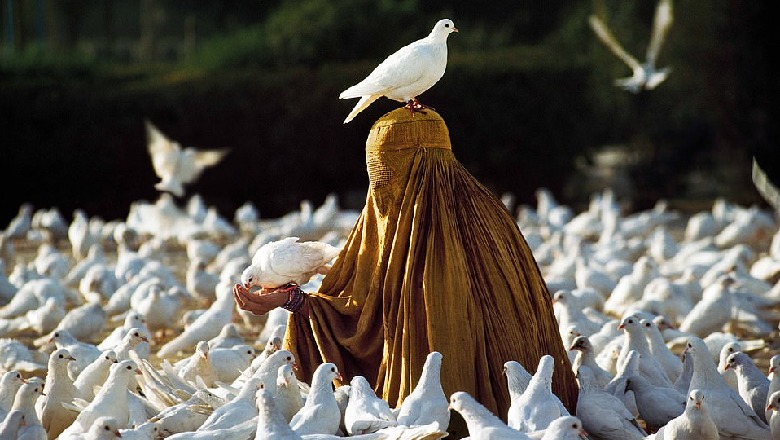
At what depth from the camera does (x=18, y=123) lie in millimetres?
23000

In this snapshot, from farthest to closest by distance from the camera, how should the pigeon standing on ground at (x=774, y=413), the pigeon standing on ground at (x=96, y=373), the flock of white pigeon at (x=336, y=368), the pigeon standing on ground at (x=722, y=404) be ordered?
the pigeon standing on ground at (x=96, y=373), the pigeon standing on ground at (x=722, y=404), the pigeon standing on ground at (x=774, y=413), the flock of white pigeon at (x=336, y=368)

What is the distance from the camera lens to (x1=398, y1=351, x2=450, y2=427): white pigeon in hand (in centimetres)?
646

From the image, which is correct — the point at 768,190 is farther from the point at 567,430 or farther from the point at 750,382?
the point at 567,430

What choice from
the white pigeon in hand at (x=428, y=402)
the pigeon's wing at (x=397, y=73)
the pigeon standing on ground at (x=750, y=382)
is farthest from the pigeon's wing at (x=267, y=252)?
the pigeon standing on ground at (x=750, y=382)

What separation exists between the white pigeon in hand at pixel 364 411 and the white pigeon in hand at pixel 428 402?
0.08 meters

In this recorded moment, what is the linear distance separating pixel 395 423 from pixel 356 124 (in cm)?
1619

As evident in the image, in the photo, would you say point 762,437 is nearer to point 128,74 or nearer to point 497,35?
point 128,74

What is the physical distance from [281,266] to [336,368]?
2.27 ft

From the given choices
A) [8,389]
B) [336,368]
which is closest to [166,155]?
[8,389]

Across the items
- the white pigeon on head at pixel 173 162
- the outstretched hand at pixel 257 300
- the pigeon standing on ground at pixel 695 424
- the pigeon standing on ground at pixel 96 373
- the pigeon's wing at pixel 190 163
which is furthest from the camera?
the white pigeon on head at pixel 173 162

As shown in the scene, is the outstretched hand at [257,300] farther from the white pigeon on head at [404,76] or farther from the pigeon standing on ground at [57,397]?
the pigeon standing on ground at [57,397]

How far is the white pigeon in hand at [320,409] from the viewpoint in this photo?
6.55 metres

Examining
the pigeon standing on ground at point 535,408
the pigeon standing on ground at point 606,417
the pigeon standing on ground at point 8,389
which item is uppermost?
the pigeon standing on ground at point 535,408

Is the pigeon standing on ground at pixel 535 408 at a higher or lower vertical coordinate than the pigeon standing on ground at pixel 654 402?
higher
